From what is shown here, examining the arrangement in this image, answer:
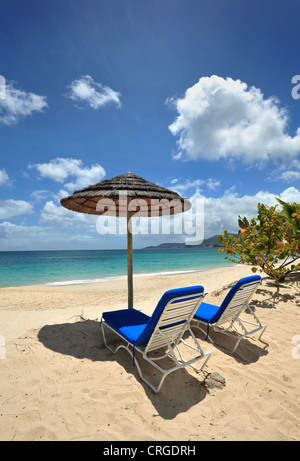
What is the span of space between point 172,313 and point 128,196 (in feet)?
6.51

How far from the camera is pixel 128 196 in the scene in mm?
3646

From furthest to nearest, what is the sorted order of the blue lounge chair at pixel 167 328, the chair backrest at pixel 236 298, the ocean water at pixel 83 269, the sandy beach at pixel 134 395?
the ocean water at pixel 83 269, the chair backrest at pixel 236 298, the blue lounge chair at pixel 167 328, the sandy beach at pixel 134 395

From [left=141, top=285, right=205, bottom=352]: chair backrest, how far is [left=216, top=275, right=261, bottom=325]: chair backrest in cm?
74

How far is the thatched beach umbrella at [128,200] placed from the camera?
3.73 meters

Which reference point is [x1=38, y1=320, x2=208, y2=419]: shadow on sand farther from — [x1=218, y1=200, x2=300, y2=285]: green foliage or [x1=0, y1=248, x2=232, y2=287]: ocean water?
[x1=0, y1=248, x2=232, y2=287]: ocean water

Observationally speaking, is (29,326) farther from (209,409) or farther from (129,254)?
(209,409)

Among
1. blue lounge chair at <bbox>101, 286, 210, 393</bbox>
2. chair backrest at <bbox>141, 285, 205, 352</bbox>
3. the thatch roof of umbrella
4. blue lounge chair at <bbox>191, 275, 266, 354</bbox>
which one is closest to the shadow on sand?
blue lounge chair at <bbox>101, 286, 210, 393</bbox>

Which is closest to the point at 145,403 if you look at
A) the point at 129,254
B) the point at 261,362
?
the point at 261,362

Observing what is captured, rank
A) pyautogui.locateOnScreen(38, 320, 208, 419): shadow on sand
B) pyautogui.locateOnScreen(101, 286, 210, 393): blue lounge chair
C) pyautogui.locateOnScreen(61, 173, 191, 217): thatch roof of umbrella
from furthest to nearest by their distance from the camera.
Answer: pyautogui.locateOnScreen(61, 173, 191, 217): thatch roof of umbrella → pyautogui.locateOnScreen(101, 286, 210, 393): blue lounge chair → pyautogui.locateOnScreen(38, 320, 208, 419): shadow on sand

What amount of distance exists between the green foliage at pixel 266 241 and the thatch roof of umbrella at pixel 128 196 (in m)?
2.26

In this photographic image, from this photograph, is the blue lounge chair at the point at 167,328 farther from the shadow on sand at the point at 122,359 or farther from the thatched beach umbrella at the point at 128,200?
the thatched beach umbrella at the point at 128,200

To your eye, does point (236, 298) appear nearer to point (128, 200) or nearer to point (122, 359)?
point (122, 359)

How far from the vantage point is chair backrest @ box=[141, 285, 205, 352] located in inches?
96.5

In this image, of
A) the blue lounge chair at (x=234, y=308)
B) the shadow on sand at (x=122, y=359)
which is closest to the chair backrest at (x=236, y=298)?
the blue lounge chair at (x=234, y=308)
